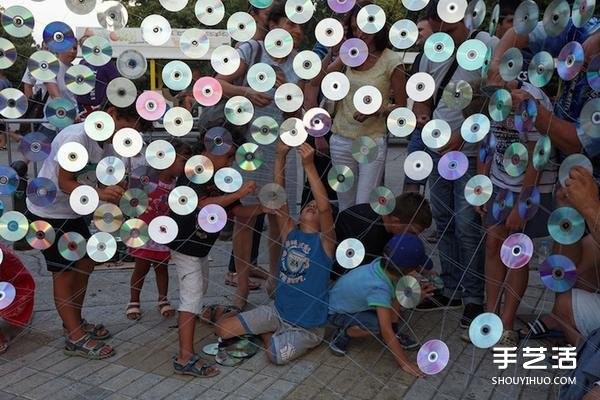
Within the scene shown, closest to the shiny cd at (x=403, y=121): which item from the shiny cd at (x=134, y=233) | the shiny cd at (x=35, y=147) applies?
the shiny cd at (x=134, y=233)

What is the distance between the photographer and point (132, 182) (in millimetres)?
2229

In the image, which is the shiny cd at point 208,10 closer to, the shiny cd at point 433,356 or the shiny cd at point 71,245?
the shiny cd at point 71,245

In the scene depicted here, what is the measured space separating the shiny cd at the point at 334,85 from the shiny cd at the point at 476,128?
0.45 metres

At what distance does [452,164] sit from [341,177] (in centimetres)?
41

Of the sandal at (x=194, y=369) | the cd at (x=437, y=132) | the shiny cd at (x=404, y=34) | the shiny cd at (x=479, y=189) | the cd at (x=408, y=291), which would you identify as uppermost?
the shiny cd at (x=404, y=34)

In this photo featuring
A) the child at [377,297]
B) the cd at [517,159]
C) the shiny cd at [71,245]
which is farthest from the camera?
the child at [377,297]

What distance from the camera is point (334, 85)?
2.03 m

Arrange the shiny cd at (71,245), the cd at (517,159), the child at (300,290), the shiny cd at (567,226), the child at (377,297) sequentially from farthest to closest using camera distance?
the child at (300,290) → the child at (377,297) → the shiny cd at (71,245) → the cd at (517,159) → the shiny cd at (567,226)

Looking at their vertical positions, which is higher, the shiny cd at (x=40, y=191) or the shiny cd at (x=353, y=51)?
the shiny cd at (x=353, y=51)

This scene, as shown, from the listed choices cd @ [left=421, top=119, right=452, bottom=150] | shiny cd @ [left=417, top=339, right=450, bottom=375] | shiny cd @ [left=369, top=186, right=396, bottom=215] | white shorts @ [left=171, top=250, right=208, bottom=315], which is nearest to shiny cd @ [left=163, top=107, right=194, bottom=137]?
white shorts @ [left=171, top=250, right=208, bottom=315]

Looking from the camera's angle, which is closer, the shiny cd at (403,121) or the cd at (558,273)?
the cd at (558,273)

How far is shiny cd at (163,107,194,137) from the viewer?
1928 millimetres

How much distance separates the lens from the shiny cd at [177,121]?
1.93m

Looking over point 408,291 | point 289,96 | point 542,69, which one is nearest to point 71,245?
point 289,96
